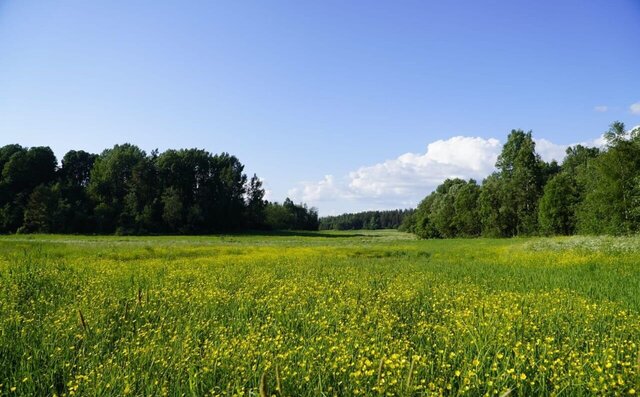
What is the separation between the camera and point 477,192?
83.8 metres

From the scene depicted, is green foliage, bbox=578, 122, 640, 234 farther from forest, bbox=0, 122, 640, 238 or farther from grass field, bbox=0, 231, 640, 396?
grass field, bbox=0, 231, 640, 396

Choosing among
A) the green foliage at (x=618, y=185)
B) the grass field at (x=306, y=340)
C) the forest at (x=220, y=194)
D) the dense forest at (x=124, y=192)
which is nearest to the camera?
the grass field at (x=306, y=340)

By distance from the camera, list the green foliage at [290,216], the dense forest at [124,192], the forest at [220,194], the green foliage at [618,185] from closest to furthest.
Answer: the green foliage at [618,185]
the forest at [220,194]
the dense forest at [124,192]
the green foliage at [290,216]

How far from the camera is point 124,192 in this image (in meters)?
80.8

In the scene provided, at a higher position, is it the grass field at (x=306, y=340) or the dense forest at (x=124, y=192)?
the dense forest at (x=124, y=192)

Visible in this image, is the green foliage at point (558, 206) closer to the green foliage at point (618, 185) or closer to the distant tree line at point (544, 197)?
the distant tree line at point (544, 197)

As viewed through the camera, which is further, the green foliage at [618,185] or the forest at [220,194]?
the forest at [220,194]

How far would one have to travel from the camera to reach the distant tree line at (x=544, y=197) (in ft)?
153

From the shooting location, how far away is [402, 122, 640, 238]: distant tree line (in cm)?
4666

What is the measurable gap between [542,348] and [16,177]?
8844 centimetres

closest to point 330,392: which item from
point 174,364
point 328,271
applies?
point 174,364

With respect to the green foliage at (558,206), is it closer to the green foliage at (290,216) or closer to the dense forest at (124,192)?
the dense forest at (124,192)

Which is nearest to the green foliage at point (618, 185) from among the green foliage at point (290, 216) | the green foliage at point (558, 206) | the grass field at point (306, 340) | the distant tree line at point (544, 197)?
the distant tree line at point (544, 197)

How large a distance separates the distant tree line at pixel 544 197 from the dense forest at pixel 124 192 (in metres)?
47.6
